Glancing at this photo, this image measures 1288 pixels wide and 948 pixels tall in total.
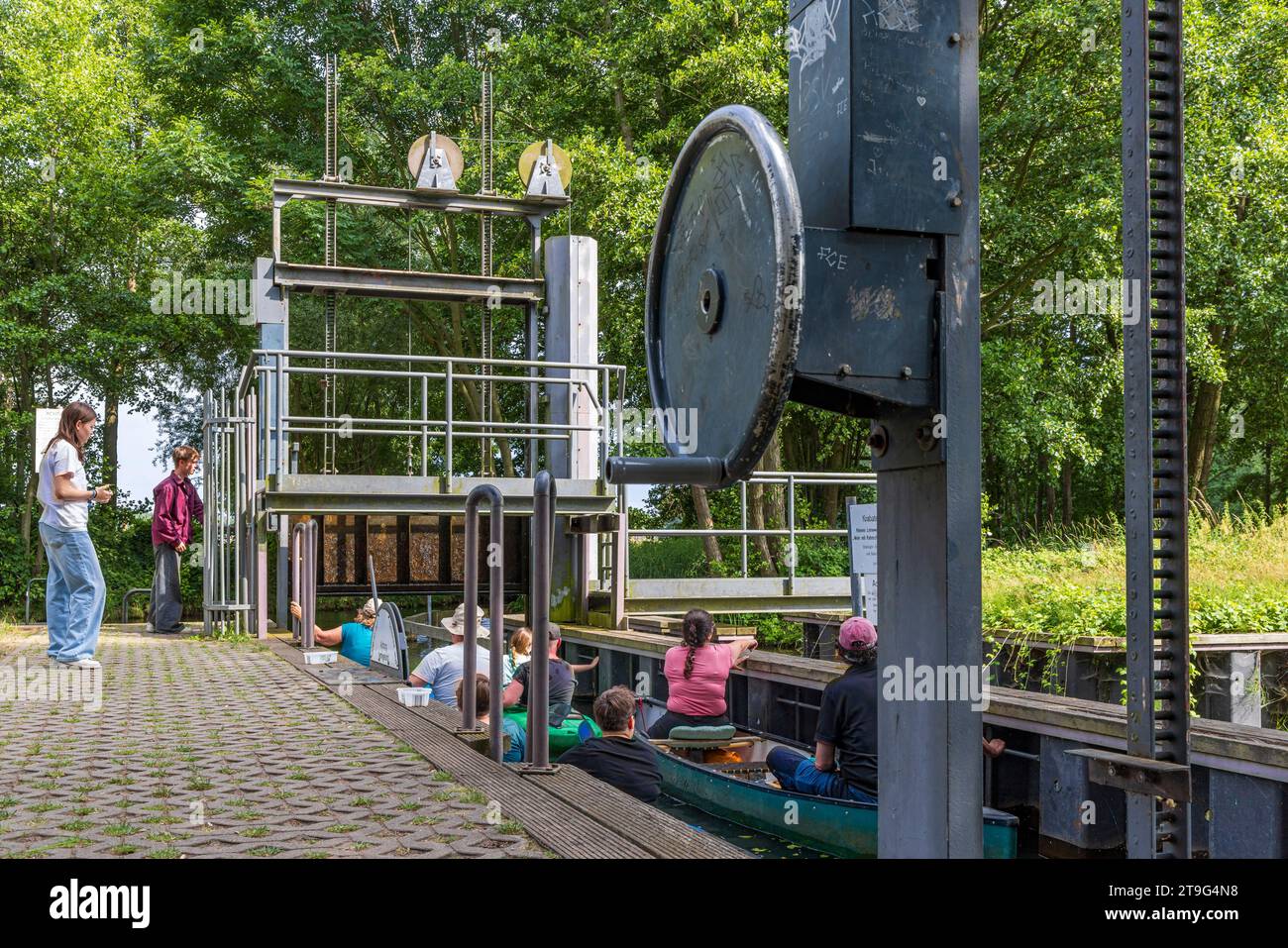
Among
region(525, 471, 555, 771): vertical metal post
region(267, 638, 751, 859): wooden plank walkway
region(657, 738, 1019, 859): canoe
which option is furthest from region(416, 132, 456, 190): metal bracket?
region(525, 471, 555, 771): vertical metal post

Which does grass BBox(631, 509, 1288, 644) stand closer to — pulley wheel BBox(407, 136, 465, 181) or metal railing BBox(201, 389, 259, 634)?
metal railing BBox(201, 389, 259, 634)

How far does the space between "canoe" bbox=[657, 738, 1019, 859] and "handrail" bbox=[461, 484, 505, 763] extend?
219 cm

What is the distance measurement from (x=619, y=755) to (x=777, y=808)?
1911 millimetres

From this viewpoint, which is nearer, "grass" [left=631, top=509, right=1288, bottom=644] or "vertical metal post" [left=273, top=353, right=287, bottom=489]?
"grass" [left=631, top=509, right=1288, bottom=644]

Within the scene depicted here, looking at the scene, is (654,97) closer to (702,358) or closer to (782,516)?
(782,516)

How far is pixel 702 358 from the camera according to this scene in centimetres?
294

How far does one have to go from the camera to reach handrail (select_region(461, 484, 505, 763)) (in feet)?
20.9

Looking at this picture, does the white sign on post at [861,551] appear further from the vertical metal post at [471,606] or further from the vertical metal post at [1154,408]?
the vertical metal post at [1154,408]

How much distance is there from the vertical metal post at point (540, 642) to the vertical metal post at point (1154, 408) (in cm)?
378

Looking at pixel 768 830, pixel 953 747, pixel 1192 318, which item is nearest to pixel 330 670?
pixel 768 830

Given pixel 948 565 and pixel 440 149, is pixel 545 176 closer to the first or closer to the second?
pixel 440 149

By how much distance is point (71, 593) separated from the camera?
9633mm

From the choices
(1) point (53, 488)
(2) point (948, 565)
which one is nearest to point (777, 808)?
(1) point (53, 488)
